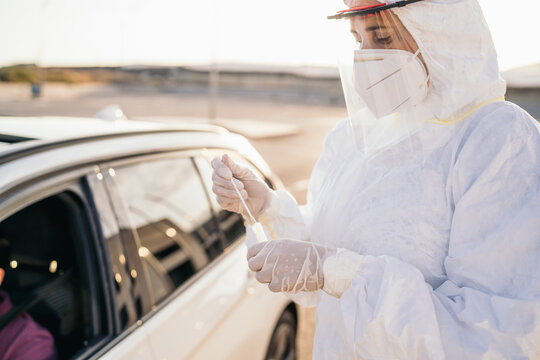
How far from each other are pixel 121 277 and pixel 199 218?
0.68 meters

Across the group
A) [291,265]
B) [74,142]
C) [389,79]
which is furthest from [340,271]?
[74,142]

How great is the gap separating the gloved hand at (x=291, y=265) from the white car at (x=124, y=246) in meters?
0.62

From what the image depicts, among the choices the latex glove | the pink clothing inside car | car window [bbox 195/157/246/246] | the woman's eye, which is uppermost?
the woman's eye

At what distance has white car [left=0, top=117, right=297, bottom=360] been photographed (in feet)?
4.67

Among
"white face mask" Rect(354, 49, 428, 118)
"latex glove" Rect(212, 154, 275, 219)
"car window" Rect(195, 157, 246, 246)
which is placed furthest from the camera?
"car window" Rect(195, 157, 246, 246)

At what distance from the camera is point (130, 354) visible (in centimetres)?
139

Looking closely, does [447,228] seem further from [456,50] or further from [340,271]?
[456,50]

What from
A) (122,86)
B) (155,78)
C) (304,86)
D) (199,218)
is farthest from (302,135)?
(155,78)

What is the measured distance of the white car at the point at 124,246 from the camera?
1425 mm

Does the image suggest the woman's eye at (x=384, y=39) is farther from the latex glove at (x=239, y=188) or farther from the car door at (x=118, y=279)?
the car door at (x=118, y=279)

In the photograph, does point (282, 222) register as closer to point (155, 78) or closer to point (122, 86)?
point (122, 86)

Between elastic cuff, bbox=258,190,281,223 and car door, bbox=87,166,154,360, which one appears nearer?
car door, bbox=87,166,154,360

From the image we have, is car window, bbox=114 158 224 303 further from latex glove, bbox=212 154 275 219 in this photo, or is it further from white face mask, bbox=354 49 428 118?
white face mask, bbox=354 49 428 118

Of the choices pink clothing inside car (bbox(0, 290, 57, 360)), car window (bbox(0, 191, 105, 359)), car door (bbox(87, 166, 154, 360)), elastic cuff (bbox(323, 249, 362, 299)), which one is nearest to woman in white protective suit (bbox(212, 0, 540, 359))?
elastic cuff (bbox(323, 249, 362, 299))
